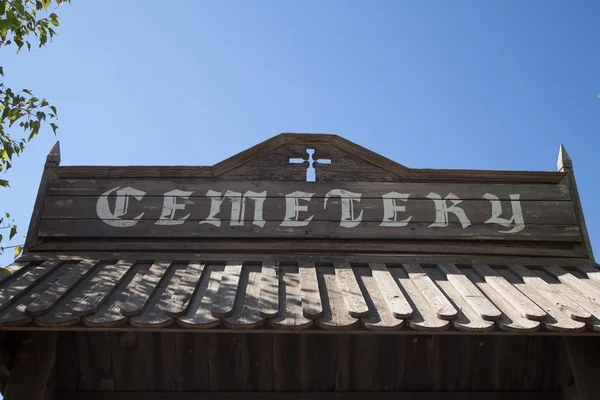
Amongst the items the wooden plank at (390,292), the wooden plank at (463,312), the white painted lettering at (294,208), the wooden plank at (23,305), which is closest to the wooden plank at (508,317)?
the wooden plank at (463,312)

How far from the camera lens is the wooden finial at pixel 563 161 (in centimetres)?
599

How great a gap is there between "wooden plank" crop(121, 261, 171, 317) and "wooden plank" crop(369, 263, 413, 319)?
6.16 ft

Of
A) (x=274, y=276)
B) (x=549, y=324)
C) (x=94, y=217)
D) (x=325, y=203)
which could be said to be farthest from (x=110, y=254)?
(x=549, y=324)

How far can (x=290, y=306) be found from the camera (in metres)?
4.05

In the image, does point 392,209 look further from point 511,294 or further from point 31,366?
point 31,366

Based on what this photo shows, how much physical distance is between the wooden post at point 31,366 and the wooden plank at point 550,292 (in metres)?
3.80

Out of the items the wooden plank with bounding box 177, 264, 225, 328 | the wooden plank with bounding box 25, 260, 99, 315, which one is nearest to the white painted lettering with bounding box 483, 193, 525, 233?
the wooden plank with bounding box 177, 264, 225, 328

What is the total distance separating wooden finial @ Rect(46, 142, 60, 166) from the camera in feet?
19.2

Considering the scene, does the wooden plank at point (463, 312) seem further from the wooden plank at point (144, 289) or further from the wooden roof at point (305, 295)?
the wooden plank at point (144, 289)

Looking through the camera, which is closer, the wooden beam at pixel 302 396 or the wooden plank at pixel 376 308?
the wooden plank at pixel 376 308

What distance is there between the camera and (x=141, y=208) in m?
5.63

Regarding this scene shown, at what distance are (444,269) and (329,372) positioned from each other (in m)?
1.49

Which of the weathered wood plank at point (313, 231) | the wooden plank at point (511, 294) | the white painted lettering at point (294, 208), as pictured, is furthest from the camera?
the white painted lettering at point (294, 208)

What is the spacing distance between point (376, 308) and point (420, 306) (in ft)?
1.16
